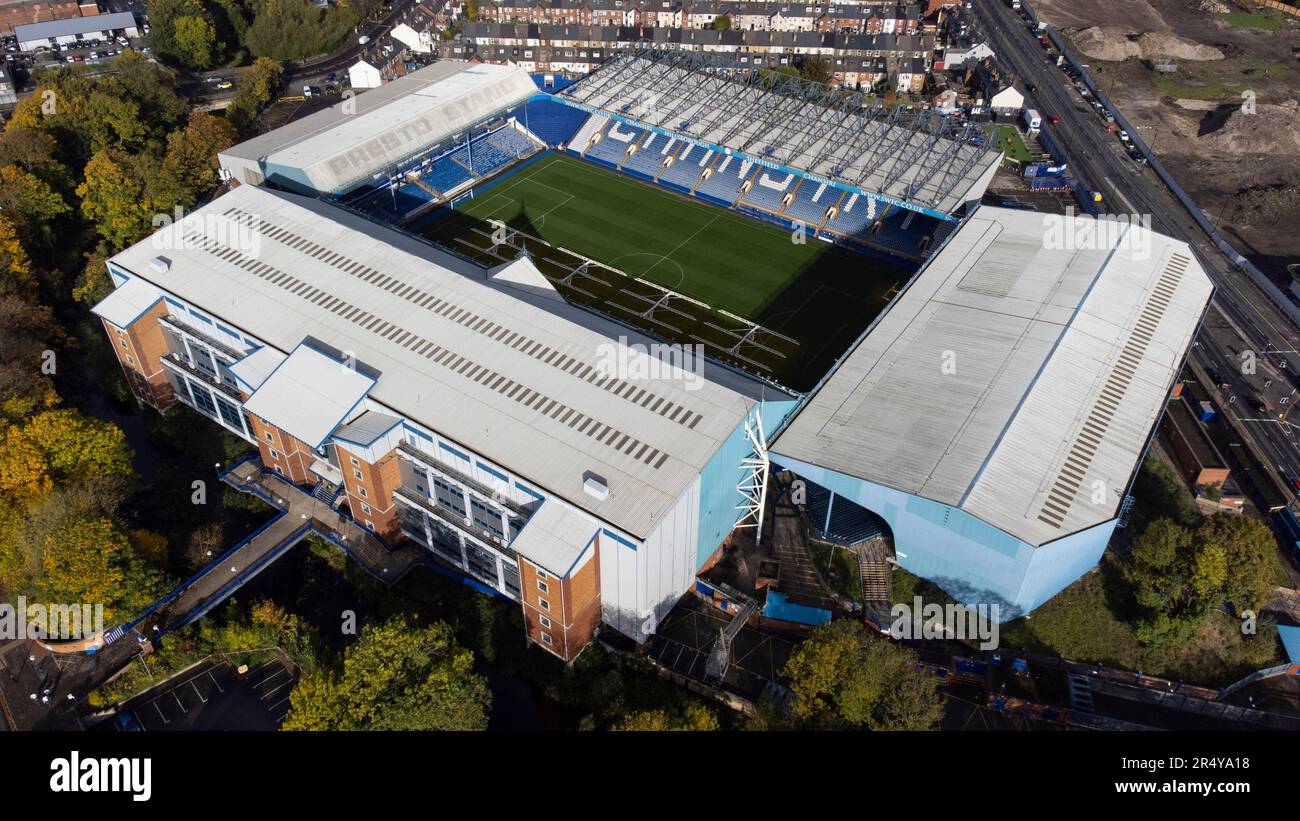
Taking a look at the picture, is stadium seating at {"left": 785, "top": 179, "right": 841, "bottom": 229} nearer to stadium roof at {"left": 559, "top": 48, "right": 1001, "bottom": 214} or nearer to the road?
stadium roof at {"left": 559, "top": 48, "right": 1001, "bottom": 214}

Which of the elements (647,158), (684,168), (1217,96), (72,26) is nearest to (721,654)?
(684,168)

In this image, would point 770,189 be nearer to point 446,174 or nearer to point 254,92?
point 446,174

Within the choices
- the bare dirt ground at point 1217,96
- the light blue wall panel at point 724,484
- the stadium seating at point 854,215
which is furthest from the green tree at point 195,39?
the bare dirt ground at point 1217,96

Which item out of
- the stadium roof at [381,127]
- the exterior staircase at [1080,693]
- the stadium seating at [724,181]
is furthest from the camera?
the stadium seating at [724,181]

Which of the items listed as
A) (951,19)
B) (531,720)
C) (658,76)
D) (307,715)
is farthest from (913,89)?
(307,715)

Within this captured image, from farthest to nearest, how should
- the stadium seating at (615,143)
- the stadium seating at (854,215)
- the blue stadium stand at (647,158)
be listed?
the stadium seating at (615,143)
the blue stadium stand at (647,158)
the stadium seating at (854,215)

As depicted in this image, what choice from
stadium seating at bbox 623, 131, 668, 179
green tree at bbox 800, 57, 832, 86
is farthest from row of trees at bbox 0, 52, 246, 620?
green tree at bbox 800, 57, 832, 86

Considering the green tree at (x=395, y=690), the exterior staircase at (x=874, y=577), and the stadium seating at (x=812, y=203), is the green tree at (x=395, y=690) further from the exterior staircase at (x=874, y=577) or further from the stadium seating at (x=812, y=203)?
the stadium seating at (x=812, y=203)
